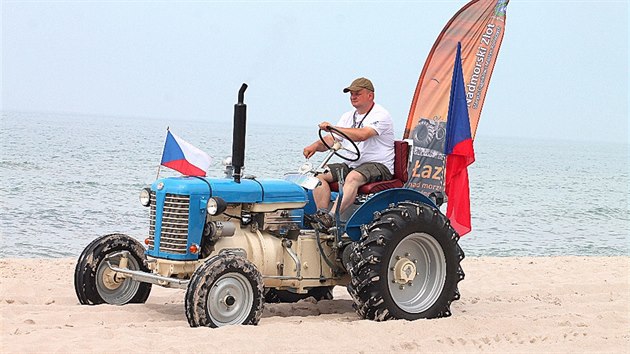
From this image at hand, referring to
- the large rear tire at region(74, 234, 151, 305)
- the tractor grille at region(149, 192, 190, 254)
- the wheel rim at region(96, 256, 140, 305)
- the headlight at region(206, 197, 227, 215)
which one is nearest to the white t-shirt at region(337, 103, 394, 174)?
the headlight at region(206, 197, 227, 215)

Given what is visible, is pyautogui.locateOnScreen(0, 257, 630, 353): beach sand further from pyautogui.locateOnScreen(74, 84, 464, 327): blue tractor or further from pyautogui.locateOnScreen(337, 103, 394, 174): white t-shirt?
pyautogui.locateOnScreen(337, 103, 394, 174): white t-shirt

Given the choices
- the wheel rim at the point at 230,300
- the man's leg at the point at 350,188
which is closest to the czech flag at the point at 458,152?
the man's leg at the point at 350,188

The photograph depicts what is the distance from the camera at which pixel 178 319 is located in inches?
305

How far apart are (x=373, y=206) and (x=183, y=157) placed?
2163mm

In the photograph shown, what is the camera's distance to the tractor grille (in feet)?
24.5

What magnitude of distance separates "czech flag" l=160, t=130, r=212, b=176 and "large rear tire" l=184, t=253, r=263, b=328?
2389mm

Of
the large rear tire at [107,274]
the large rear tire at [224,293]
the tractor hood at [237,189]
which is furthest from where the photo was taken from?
the large rear tire at [107,274]

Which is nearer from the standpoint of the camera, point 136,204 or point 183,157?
point 183,157

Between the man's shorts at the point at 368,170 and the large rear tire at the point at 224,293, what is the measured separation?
144 centimetres

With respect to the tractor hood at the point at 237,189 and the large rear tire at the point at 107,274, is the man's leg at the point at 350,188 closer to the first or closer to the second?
the tractor hood at the point at 237,189

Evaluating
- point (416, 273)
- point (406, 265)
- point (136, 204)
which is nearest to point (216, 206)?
point (406, 265)

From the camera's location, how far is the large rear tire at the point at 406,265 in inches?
309

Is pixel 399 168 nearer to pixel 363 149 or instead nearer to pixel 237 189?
pixel 363 149

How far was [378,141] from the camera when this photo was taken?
27.7ft
